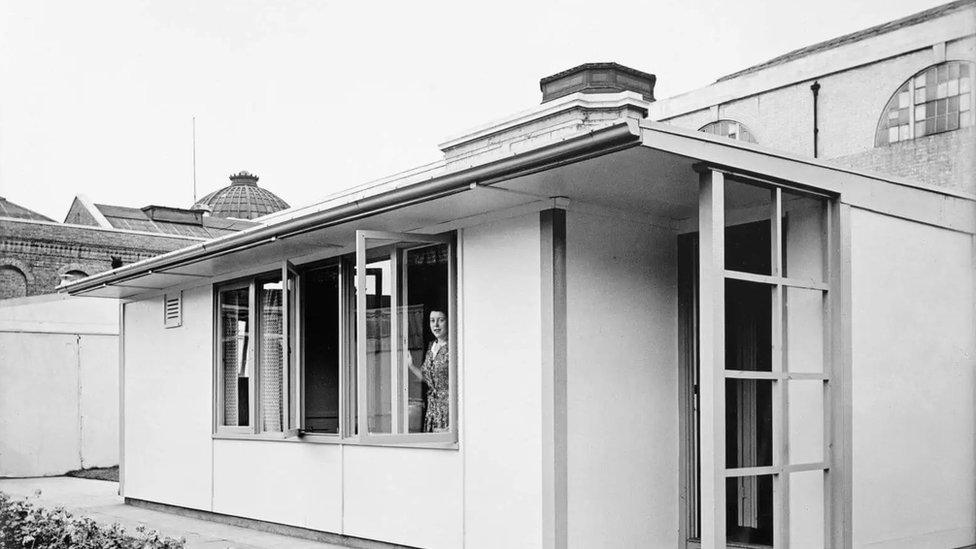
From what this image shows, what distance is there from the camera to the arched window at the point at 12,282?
1091 inches

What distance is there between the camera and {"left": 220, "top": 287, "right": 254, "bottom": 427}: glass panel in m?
9.23

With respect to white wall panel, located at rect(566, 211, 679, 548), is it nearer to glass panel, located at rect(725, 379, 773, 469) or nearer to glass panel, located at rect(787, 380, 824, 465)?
glass panel, located at rect(725, 379, 773, 469)

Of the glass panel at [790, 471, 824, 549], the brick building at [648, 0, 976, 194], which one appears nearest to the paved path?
the glass panel at [790, 471, 824, 549]

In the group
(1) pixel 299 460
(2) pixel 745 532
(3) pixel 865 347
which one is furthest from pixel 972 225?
(1) pixel 299 460

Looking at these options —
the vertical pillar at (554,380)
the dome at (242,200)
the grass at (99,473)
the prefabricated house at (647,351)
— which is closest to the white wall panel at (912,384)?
the prefabricated house at (647,351)

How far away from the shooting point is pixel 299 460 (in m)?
8.27

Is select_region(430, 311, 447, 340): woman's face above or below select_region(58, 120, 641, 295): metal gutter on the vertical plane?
below

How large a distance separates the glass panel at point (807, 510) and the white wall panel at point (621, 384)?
93cm

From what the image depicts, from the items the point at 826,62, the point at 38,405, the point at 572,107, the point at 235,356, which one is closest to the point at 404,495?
the point at 235,356

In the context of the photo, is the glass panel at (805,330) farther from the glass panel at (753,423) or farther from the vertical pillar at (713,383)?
the glass panel at (753,423)

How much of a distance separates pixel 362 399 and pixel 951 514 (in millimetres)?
3868

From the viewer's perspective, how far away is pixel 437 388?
22.5ft

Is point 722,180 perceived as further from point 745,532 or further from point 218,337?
point 218,337

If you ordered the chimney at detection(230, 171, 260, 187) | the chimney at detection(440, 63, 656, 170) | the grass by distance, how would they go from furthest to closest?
the chimney at detection(230, 171, 260, 187), the chimney at detection(440, 63, 656, 170), the grass
